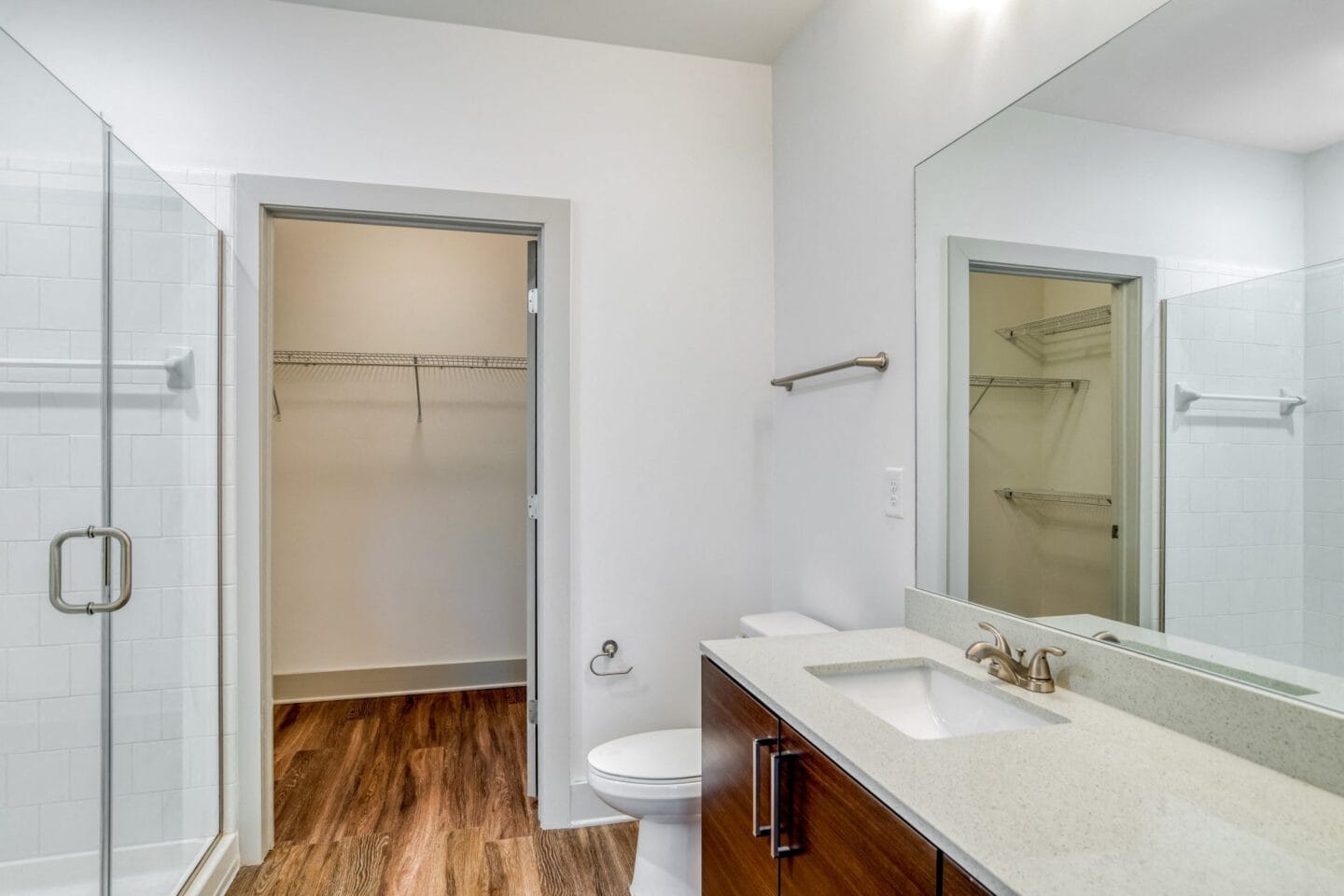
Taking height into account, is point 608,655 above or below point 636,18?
below

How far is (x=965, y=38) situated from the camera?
5.39ft

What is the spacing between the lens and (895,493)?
188 cm

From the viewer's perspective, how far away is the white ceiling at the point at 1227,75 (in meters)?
0.95

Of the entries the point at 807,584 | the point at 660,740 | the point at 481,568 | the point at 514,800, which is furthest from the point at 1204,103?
the point at 481,568

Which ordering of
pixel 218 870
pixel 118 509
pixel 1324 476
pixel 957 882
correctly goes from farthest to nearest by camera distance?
pixel 218 870 → pixel 118 509 → pixel 1324 476 → pixel 957 882

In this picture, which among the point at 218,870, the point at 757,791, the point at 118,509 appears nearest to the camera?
the point at 757,791

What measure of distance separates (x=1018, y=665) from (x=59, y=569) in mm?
1803

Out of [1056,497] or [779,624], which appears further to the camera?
[779,624]

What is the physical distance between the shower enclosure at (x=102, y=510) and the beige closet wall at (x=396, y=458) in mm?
1469

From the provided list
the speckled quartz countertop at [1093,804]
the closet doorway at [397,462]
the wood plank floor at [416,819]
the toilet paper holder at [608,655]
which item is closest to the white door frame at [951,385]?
the speckled quartz countertop at [1093,804]

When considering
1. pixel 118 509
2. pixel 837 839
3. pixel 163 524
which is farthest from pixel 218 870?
pixel 837 839

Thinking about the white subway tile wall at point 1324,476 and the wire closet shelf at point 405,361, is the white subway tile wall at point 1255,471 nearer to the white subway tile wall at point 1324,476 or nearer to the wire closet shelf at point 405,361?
the white subway tile wall at point 1324,476

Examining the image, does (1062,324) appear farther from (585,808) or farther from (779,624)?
(585,808)

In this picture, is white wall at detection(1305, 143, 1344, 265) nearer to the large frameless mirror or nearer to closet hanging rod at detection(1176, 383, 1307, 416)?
the large frameless mirror
